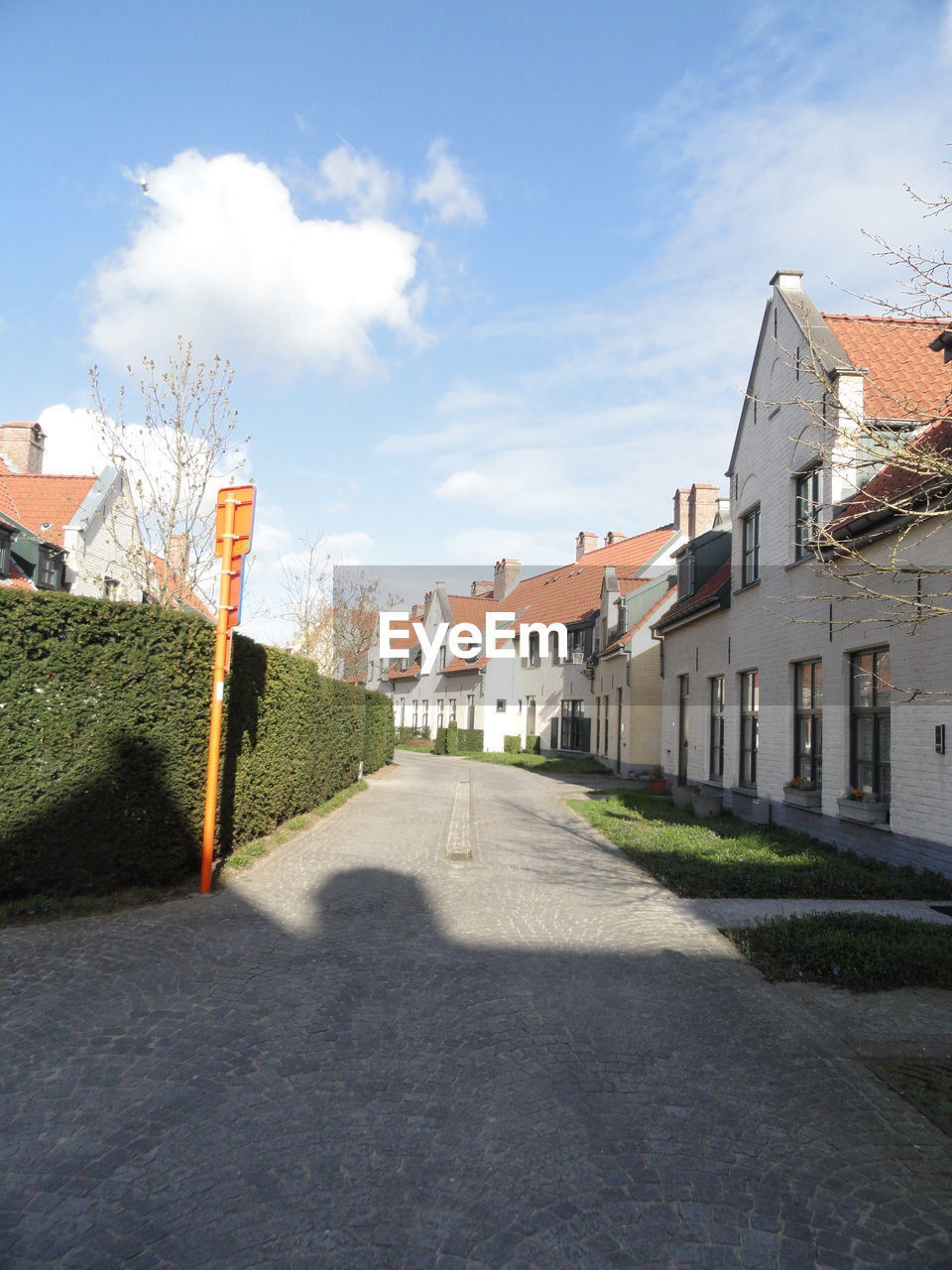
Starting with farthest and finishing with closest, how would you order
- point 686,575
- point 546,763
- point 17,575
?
point 546,763 < point 686,575 < point 17,575

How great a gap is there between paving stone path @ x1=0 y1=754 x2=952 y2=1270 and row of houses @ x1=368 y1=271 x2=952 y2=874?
9.16 ft

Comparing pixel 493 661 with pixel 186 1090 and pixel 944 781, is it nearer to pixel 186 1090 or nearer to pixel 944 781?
pixel 944 781

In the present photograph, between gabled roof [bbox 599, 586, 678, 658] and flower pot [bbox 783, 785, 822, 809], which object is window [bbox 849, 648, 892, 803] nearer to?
flower pot [bbox 783, 785, 822, 809]

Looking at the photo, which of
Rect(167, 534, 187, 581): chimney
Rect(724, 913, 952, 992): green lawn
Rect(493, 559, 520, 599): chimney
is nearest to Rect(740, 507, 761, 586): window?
Rect(724, 913, 952, 992): green lawn

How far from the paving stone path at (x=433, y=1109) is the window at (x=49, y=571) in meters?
16.2

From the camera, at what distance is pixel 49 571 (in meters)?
21.5

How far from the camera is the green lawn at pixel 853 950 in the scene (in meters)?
6.12

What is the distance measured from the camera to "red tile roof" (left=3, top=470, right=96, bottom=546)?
2406 cm

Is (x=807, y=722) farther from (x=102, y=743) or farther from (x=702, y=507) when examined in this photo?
(x=702, y=507)

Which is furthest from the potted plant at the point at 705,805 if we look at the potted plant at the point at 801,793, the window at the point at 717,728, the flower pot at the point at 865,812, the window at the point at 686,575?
the window at the point at 686,575

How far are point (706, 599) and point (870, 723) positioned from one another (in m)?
6.57

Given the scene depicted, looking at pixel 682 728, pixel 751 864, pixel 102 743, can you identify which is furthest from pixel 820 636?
pixel 102 743

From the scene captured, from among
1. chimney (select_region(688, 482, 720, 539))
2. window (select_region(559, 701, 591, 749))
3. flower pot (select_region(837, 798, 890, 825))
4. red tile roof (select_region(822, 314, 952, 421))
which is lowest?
flower pot (select_region(837, 798, 890, 825))

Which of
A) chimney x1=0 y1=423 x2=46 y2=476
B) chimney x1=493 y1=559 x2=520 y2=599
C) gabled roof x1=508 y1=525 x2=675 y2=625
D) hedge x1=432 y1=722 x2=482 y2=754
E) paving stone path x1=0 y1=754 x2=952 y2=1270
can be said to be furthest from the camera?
chimney x1=493 y1=559 x2=520 y2=599
